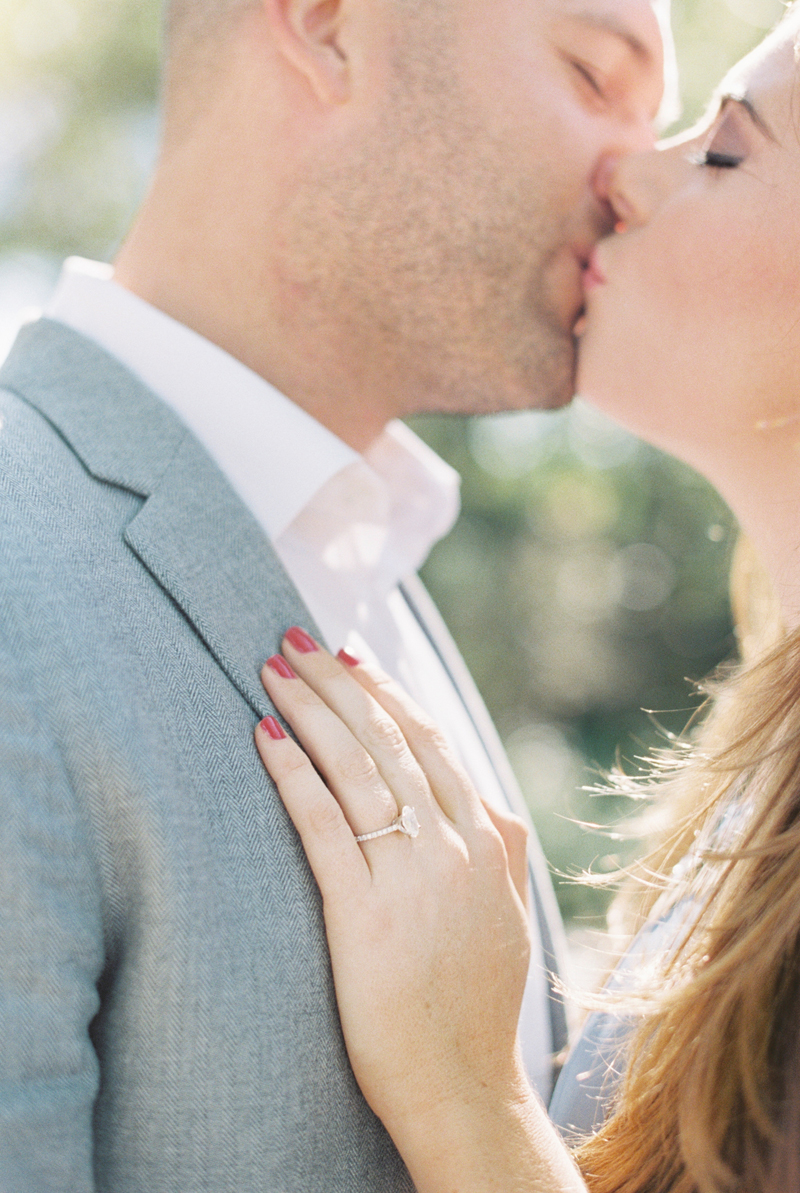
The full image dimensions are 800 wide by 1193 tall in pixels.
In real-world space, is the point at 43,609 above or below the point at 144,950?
above

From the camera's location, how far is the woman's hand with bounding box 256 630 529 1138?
123 centimetres

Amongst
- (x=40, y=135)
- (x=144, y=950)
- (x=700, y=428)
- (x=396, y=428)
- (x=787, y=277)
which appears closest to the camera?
(x=144, y=950)

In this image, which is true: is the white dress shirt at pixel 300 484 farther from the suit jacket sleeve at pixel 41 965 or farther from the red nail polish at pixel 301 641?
the suit jacket sleeve at pixel 41 965

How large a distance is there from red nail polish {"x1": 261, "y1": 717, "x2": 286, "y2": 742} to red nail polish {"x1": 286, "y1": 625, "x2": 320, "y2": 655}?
0.15 m

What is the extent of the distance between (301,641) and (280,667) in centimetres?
7

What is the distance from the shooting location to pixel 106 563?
1.29 meters

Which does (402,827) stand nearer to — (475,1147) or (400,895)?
(400,895)

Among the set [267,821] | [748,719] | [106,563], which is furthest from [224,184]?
[748,719]

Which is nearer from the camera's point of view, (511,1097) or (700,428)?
(511,1097)

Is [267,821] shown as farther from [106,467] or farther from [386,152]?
[386,152]

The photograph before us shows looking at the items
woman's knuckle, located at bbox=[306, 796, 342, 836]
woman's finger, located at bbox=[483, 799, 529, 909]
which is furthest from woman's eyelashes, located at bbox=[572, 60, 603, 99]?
woman's knuckle, located at bbox=[306, 796, 342, 836]

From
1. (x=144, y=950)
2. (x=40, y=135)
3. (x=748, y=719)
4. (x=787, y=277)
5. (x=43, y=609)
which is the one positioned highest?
(x=787, y=277)

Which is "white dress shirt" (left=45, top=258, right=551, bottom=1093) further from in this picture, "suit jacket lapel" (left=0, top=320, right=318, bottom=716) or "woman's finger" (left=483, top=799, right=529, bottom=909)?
"woman's finger" (left=483, top=799, right=529, bottom=909)

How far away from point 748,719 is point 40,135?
9.23 metres
